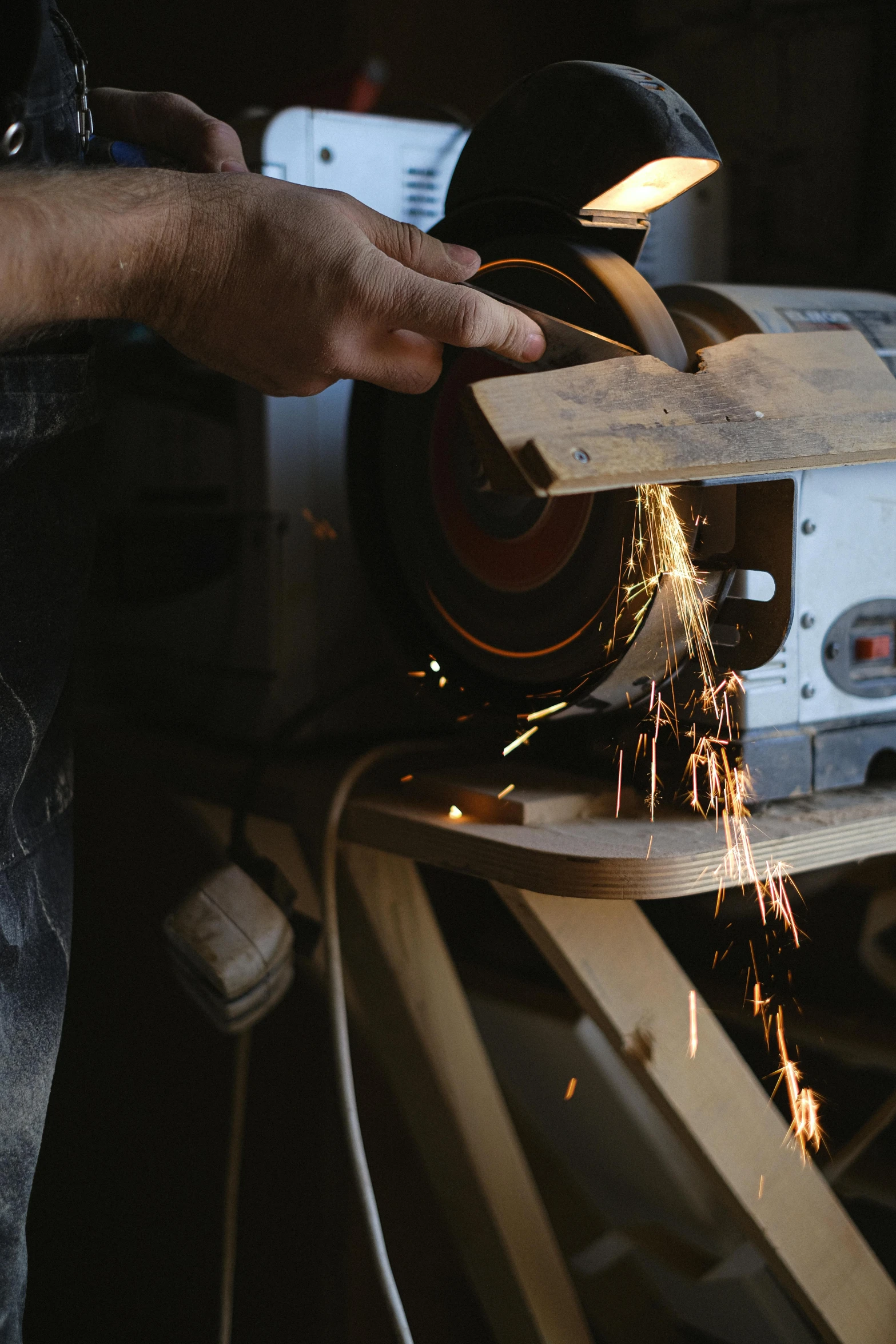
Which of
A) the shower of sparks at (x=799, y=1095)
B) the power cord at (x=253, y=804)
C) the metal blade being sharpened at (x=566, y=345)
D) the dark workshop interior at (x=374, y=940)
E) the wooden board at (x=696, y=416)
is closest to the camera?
the wooden board at (x=696, y=416)

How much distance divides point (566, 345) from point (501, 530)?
0.18 metres

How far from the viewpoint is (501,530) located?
844 mm

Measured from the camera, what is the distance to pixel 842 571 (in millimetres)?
799

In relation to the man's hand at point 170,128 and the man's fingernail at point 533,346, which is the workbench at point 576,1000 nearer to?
the man's fingernail at point 533,346

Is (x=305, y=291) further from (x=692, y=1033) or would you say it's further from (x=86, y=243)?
(x=692, y=1033)

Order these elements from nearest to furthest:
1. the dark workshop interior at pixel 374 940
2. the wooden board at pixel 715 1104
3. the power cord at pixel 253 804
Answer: the wooden board at pixel 715 1104 < the power cord at pixel 253 804 < the dark workshop interior at pixel 374 940

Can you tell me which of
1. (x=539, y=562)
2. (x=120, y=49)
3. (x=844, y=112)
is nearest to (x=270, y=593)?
(x=539, y=562)

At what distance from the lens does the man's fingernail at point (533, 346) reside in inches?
27.1

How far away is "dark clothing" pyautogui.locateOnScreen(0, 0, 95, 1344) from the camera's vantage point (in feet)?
2.33

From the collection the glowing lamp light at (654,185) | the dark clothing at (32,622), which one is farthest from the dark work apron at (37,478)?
the glowing lamp light at (654,185)

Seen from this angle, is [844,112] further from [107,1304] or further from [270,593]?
[107,1304]

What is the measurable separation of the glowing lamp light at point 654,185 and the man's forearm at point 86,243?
28 cm

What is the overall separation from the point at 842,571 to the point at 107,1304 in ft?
4.55

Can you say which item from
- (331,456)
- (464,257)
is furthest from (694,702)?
(331,456)
